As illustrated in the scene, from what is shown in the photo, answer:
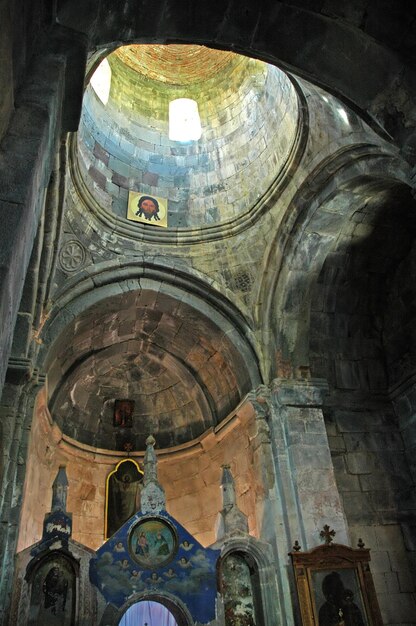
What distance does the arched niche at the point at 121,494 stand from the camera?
1063 centimetres

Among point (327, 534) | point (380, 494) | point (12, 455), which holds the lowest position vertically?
point (327, 534)

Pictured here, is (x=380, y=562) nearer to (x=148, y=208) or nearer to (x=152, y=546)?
(x=152, y=546)

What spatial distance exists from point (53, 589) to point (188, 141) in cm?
994

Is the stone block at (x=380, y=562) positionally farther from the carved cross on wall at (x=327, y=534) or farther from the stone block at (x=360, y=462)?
the carved cross on wall at (x=327, y=534)

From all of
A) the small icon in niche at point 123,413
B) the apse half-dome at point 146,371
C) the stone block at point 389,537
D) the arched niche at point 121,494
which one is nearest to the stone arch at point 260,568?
the stone block at point 389,537

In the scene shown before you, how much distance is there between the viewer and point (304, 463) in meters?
8.41

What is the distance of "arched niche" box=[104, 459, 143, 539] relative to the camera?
1063 cm

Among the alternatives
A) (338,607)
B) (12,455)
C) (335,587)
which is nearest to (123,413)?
(12,455)

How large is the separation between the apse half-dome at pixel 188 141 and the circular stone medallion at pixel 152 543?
5669mm

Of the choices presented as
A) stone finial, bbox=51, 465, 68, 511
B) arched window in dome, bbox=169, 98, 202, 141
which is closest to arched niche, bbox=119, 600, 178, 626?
stone finial, bbox=51, 465, 68, 511

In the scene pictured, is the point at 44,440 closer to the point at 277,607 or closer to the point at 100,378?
the point at 100,378

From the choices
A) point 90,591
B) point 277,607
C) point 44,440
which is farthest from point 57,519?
point 277,607

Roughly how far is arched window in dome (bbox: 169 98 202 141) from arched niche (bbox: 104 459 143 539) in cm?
795

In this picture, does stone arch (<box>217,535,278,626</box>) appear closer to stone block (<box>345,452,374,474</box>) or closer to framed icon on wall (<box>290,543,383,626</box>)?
framed icon on wall (<box>290,543,383,626</box>)
